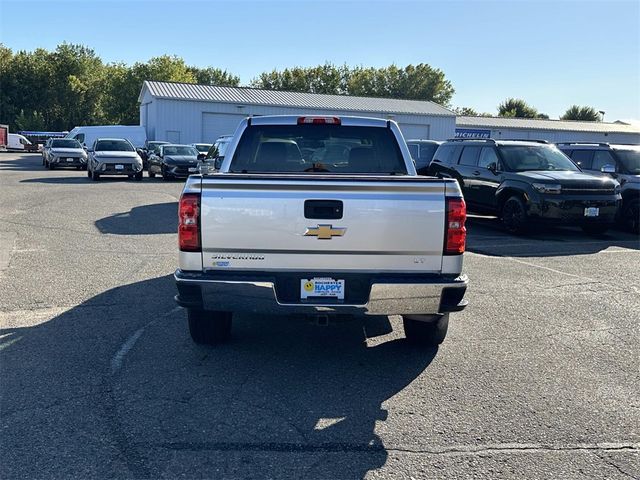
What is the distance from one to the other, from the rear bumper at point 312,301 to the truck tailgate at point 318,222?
93 mm

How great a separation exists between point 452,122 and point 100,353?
151ft

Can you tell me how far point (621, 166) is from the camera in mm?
13523

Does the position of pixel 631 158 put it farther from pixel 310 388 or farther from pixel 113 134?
pixel 113 134

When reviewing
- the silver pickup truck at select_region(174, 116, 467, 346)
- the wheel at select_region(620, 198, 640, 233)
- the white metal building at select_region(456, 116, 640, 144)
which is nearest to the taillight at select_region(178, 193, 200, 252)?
the silver pickup truck at select_region(174, 116, 467, 346)

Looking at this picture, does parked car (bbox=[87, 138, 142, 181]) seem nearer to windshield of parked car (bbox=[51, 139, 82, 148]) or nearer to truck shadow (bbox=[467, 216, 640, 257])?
windshield of parked car (bbox=[51, 139, 82, 148])

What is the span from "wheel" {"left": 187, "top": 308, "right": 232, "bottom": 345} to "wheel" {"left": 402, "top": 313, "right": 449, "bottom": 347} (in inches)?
61.4

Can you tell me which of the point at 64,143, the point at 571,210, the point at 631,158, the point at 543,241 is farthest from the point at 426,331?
the point at 64,143

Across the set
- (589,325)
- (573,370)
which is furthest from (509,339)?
(589,325)

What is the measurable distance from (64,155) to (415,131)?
2825cm

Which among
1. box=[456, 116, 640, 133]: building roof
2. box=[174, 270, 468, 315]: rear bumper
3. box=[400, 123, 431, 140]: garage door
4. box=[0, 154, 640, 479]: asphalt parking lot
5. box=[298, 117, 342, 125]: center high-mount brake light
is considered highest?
box=[456, 116, 640, 133]: building roof

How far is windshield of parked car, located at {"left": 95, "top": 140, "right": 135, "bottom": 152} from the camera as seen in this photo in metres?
22.9

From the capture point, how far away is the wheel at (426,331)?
4953 millimetres

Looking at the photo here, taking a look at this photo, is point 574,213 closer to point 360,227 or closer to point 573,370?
point 573,370

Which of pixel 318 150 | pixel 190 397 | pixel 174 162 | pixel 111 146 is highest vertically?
pixel 318 150
